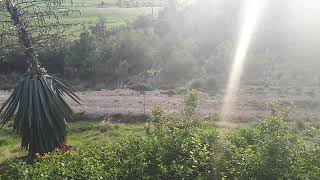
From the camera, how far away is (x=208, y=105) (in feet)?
95.7

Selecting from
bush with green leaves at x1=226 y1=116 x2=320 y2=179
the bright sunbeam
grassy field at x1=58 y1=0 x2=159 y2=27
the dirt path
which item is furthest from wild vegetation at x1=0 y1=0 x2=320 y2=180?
grassy field at x1=58 y1=0 x2=159 y2=27

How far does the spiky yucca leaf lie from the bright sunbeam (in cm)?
1003

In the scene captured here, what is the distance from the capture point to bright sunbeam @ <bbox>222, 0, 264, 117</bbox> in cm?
3030

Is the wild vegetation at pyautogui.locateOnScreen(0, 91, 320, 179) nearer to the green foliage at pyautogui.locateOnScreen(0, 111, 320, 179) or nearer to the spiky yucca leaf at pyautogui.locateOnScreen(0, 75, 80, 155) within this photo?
the green foliage at pyautogui.locateOnScreen(0, 111, 320, 179)

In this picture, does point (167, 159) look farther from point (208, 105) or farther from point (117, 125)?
point (208, 105)

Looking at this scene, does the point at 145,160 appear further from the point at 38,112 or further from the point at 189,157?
the point at 38,112

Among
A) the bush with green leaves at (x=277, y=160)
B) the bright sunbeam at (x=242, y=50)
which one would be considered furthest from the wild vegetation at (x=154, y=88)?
the bright sunbeam at (x=242, y=50)

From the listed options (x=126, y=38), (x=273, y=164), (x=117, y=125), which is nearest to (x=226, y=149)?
(x=273, y=164)

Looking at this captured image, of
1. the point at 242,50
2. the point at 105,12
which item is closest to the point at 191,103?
the point at 242,50

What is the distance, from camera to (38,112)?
1947cm

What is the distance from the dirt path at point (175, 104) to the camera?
2755 centimetres

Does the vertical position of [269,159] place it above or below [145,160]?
above

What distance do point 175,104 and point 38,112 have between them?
11309mm

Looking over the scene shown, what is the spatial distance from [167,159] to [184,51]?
2639cm
